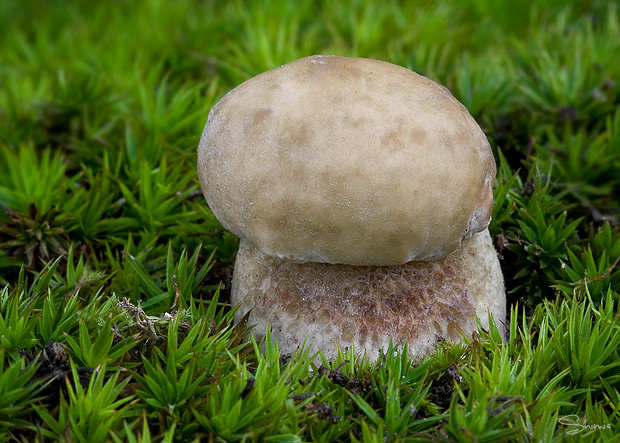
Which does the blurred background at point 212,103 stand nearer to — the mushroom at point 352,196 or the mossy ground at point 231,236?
the mossy ground at point 231,236

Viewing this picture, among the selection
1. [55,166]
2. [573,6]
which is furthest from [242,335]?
[573,6]

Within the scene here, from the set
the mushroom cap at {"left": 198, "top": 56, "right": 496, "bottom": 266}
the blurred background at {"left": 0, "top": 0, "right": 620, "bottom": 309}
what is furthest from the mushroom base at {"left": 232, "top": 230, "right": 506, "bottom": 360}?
the blurred background at {"left": 0, "top": 0, "right": 620, "bottom": 309}

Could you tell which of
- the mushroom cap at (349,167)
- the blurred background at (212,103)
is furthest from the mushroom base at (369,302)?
the blurred background at (212,103)

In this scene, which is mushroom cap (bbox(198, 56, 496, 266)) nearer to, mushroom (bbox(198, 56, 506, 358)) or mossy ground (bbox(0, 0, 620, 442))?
mushroom (bbox(198, 56, 506, 358))

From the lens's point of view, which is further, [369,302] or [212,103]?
[212,103]

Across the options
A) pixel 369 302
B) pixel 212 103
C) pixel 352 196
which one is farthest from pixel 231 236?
pixel 212 103

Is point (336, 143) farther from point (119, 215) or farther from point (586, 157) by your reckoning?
point (586, 157)

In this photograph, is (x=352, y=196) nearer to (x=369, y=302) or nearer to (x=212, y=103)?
(x=369, y=302)
